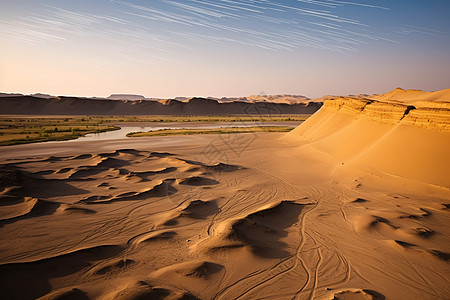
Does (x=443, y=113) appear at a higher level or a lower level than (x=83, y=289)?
higher

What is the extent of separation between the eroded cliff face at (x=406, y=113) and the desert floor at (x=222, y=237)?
4.29m

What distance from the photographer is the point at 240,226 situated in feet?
25.6

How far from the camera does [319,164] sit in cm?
1798

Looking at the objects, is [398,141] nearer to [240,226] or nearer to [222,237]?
[240,226]

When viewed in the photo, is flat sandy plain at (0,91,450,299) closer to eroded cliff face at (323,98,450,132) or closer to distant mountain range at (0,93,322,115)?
eroded cliff face at (323,98,450,132)

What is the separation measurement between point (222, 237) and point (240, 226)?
35.4 inches

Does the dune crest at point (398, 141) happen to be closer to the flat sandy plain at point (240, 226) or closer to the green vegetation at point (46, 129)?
the flat sandy plain at point (240, 226)

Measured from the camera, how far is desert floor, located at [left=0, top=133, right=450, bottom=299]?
18.0 feet

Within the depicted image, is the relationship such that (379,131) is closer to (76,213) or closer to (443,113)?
(443,113)

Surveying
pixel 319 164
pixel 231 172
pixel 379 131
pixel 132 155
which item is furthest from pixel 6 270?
pixel 379 131

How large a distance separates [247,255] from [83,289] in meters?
3.94

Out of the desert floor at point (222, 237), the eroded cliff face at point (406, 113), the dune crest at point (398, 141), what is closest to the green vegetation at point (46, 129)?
the desert floor at point (222, 237)

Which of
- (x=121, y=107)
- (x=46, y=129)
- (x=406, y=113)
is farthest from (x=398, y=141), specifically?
(x=121, y=107)

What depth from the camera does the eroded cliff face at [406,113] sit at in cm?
1366
